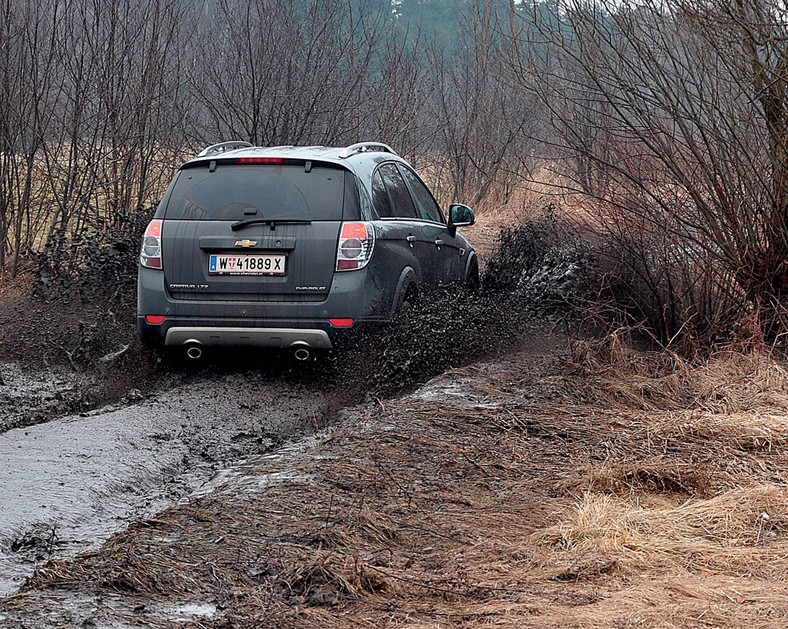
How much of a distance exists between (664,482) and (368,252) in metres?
2.92

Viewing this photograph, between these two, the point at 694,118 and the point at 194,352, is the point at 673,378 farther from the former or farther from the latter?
the point at 194,352

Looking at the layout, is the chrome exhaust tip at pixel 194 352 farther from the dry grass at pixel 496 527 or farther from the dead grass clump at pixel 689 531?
the dead grass clump at pixel 689 531

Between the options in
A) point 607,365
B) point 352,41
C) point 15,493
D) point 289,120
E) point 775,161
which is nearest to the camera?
point 15,493

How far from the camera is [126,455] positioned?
5.48 metres

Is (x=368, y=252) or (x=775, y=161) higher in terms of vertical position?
(x=775, y=161)

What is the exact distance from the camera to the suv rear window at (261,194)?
7.08 metres

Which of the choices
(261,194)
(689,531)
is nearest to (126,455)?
(261,194)

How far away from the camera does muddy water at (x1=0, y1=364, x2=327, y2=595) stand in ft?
13.9

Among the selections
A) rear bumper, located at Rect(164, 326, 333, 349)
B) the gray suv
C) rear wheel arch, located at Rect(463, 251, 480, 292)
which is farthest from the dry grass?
rear wheel arch, located at Rect(463, 251, 480, 292)

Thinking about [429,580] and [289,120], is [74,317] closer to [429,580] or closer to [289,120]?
[289,120]

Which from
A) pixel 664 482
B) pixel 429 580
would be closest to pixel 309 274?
pixel 664 482

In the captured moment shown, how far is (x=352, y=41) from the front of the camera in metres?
15.7

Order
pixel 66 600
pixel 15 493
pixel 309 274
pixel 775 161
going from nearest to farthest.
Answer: pixel 66 600 < pixel 15 493 < pixel 309 274 < pixel 775 161

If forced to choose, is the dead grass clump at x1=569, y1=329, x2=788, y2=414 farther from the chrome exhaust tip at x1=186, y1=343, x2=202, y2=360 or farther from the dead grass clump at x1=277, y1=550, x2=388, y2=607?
the dead grass clump at x1=277, y1=550, x2=388, y2=607
